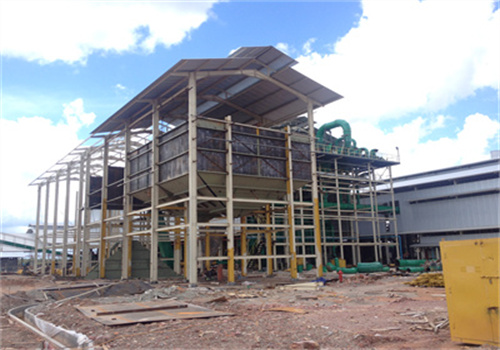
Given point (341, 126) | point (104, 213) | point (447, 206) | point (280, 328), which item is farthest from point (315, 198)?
point (447, 206)

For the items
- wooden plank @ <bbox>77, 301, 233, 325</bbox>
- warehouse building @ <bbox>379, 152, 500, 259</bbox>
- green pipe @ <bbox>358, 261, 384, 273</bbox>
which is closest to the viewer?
wooden plank @ <bbox>77, 301, 233, 325</bbox>

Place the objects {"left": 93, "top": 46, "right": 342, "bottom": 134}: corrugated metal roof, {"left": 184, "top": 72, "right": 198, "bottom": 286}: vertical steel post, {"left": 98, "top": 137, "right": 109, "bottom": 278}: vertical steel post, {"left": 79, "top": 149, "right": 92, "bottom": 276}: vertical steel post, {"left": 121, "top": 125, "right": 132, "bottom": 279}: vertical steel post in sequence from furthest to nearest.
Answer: {"left": 79, "top": 149, "right": 92, "bottom": 276}: vertical steel post, {"left": 98, "top": 137, "right": 109, "bottom": 278}: vertical steel post, {"left": 121, "top": 125, "right": 132, "bottom": 279}: vertical steel post, {"left": 93, "top": 46, "right": 342, "bottom": 134}: corrugated metal roof, {"left": 184, "top": 72, "right": 198, "bottom": 286}: vertical steel post

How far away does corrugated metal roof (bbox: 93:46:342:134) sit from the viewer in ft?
77.1

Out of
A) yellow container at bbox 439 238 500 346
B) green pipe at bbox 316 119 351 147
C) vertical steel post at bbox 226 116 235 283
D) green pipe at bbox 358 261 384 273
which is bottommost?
green pipe at bbox 358 261 384 273

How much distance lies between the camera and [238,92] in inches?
1057

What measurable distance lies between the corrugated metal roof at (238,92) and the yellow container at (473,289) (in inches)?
714

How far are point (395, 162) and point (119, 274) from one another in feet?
98.7

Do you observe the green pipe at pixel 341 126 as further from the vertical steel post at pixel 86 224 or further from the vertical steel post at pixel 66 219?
the vertical steel post at pixel 66 219

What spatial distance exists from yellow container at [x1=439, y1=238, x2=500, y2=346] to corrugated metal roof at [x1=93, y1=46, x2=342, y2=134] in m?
18.1

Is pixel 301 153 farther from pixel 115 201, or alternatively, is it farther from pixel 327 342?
pixel 327 342

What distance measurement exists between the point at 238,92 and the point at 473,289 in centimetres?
2181

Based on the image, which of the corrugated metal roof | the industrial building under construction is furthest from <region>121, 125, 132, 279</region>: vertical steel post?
the corrugated metal roof

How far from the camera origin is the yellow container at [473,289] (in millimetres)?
6574

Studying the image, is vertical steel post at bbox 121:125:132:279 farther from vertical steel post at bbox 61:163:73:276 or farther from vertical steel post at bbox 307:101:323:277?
vertical steel post at bbox 307:101:323:277
